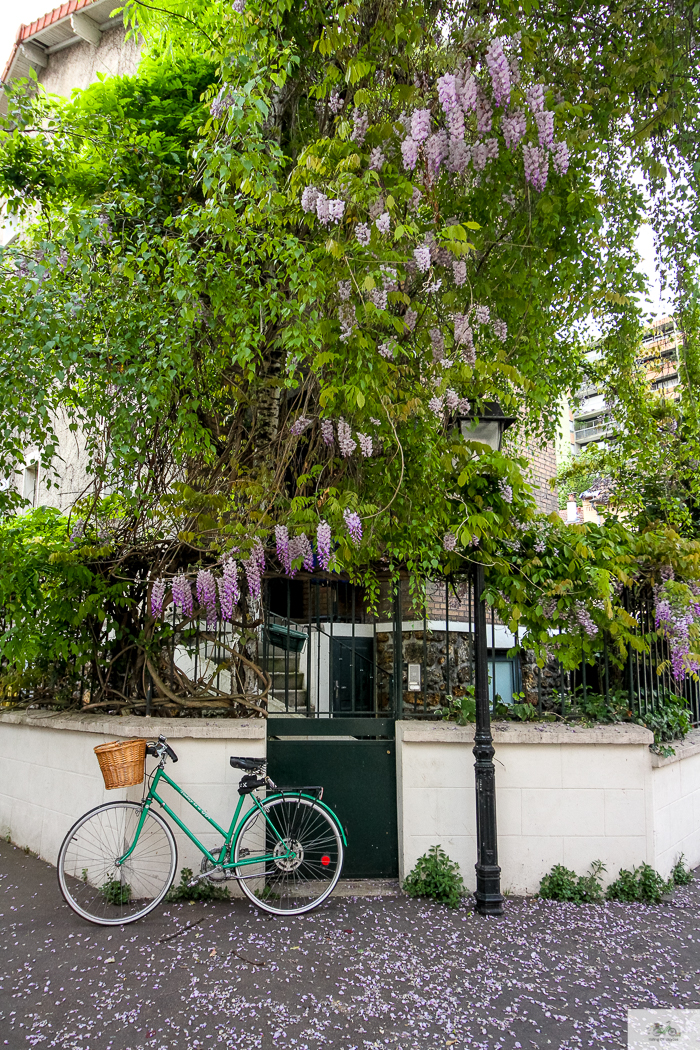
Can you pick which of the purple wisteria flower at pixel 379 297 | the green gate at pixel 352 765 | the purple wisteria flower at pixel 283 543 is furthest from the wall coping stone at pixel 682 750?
the purple wisteria flower at pixel 379 297

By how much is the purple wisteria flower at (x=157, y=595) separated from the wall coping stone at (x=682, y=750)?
3681 millimetres

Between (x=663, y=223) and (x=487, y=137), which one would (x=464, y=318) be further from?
(x=663, y=223)

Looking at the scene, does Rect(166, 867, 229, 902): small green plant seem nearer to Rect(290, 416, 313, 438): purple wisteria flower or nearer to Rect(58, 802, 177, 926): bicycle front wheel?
Rect(58, 802, 177, 926): bicycle front wheel

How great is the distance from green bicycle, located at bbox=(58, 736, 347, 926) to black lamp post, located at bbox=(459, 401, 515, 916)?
0.91 metres

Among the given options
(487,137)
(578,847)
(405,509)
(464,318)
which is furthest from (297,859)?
(487,137)

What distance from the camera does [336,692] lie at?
16.9 feet

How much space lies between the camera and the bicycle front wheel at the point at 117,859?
4.41m

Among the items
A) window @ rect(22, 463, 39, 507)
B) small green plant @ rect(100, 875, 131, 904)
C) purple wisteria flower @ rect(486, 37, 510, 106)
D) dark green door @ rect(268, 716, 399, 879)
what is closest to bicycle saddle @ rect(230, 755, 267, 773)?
dark green door @ rect(268, 716, 399, 879)

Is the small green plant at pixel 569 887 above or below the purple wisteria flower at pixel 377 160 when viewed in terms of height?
below

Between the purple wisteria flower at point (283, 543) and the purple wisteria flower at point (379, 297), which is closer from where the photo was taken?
the purple wisteria flower at point (379, 297)

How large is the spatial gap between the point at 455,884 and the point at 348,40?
533 centimetres

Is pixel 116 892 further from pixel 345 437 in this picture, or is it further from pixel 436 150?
pixel 436 150

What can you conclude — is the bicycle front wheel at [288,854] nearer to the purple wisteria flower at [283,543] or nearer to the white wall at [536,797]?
the white wall at [536,797]

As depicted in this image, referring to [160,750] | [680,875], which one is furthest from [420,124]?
[680,875]
